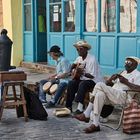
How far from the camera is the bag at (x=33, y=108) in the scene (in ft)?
22.8

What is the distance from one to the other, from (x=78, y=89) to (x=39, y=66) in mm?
5941

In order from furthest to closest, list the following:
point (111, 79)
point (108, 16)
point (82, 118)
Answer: point (108, 16) → point (82, 118) → point (111, 79)

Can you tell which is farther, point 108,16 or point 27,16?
point 27,16

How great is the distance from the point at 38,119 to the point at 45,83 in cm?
137

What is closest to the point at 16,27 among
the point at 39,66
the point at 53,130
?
the point at 39,66

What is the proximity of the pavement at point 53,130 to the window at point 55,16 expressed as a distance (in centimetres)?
526

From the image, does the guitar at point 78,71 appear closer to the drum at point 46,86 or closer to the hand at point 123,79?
the drum at point 46,86

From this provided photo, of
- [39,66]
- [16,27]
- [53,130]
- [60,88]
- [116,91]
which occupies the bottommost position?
[53,130]

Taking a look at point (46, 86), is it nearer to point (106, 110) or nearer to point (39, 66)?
point (106, 110)

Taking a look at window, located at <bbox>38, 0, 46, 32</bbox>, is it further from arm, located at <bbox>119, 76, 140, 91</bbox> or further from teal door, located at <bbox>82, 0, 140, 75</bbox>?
arm, located at <bbox>119, 76, 140, 91</bbox>

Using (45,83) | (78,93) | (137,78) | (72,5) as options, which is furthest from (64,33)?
(137,78)

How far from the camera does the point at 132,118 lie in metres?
5.93

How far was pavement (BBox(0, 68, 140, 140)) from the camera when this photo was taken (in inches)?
235

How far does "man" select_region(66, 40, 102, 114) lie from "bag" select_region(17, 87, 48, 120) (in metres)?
0.61
